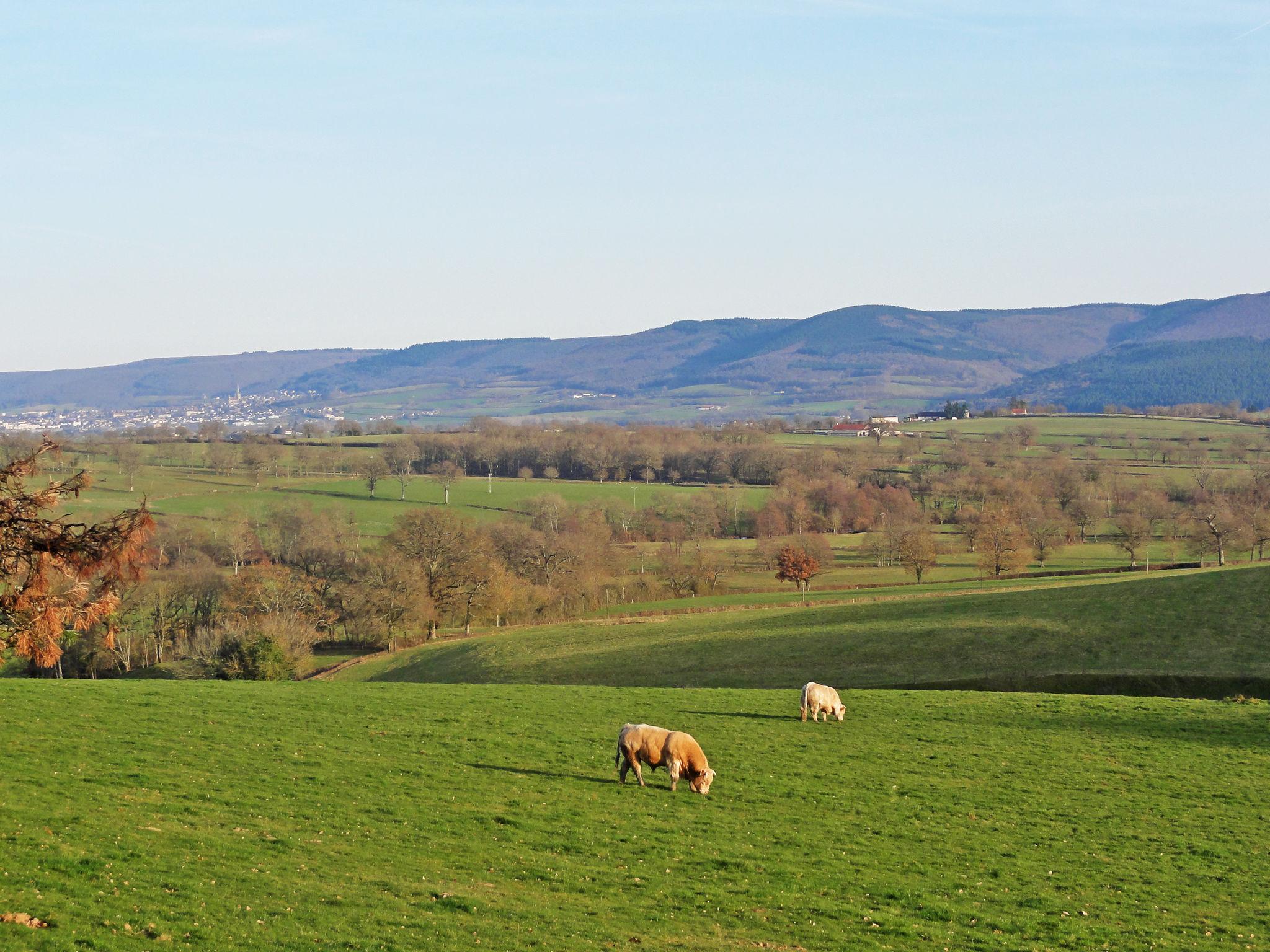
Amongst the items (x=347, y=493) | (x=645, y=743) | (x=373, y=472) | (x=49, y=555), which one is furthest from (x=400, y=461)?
(x=49, y=555)

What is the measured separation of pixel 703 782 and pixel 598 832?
389 centimetres

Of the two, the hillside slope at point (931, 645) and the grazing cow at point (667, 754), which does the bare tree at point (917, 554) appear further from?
the grazing cow at point (667, 754)

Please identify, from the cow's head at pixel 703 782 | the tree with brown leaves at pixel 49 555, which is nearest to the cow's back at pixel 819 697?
the cow's head at pixel 703 782

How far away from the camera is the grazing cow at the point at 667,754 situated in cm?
2314

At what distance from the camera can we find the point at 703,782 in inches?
910

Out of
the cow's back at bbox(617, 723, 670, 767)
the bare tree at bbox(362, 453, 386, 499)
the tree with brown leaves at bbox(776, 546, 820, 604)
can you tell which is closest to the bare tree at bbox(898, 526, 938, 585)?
the tree with brown leaves at bbox(776, 546, 820, 604)

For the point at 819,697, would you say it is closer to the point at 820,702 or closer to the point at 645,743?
the point at 820,702

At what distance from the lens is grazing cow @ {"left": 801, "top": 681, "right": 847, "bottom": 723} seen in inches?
1261

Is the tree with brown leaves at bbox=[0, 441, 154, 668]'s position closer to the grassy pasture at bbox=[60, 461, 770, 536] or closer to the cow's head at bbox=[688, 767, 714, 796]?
the cow's head at bbox=[688, 767, 714, 796]

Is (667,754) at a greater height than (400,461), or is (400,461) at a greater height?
(400,461)

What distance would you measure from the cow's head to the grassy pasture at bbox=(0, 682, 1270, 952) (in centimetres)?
25

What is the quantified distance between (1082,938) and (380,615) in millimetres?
63603

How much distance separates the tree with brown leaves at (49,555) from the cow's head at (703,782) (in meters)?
12.5

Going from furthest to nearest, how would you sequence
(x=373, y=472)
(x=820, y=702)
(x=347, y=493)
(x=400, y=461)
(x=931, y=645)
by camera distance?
(x=400, y=461) < (x=373, y=472) < (x=347, y=493) < (x=931, y=645) < (x=820, y=702)
